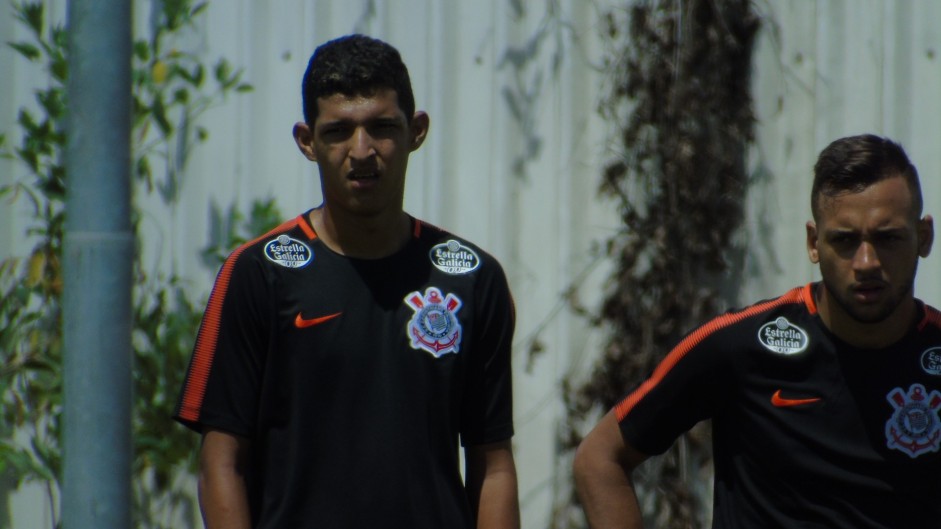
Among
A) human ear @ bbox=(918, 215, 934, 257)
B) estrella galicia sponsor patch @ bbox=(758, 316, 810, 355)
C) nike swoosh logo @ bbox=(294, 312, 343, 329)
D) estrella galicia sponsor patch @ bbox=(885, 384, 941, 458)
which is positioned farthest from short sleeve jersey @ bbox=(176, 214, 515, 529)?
human ear @ bbox=(918, 215, 934, 257)

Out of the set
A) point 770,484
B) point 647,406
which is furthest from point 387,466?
point 770,484

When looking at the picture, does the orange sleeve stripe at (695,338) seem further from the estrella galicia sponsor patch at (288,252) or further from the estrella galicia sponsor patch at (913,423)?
the estrella galicia sponsor patch at (288,252)

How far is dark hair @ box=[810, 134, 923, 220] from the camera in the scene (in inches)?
113

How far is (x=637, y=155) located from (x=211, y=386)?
239cm

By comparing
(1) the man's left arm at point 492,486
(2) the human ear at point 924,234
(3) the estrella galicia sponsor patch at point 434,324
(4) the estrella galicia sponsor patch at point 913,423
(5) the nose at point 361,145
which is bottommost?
(1) the man's left arm at point 492,486

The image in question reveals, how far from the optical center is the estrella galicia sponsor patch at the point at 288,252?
2709 millimetres

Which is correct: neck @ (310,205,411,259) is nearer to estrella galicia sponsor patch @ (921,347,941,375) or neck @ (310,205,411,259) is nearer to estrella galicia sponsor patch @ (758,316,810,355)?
estrella galicia sponsor patch @ (758,316,810,355)

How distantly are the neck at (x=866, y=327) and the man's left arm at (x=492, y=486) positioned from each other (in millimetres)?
830

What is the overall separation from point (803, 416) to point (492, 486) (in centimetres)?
75

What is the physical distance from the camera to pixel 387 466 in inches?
103

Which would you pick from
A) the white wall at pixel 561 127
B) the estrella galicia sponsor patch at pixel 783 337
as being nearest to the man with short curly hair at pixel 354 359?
the estrella galicia sponsor patch at pixel 783 337

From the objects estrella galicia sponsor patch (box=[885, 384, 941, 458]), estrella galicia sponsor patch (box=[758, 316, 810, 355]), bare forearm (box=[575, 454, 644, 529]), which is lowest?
bare forearm (box=[575, 454, 644, 529])

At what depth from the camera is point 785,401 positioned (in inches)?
115

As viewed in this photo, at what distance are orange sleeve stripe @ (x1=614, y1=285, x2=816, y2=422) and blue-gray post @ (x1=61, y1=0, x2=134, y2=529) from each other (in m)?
1.23
